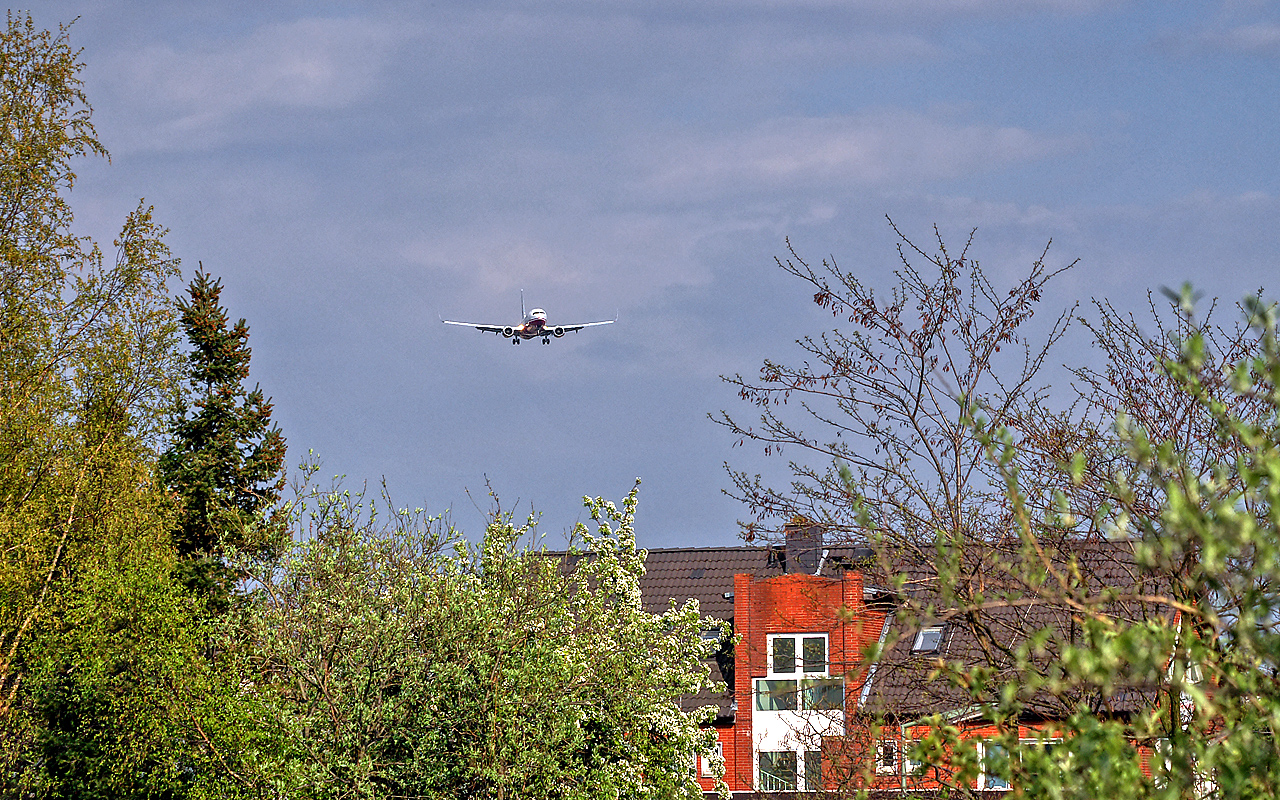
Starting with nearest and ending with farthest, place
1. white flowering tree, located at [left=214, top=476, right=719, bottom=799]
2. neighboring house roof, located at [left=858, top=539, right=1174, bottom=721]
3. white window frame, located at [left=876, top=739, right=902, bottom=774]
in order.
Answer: neighboring house roof, located at [left=858, top=539, right=1174, bottom=721], white window frame, located at [left=876, top=739, right=902, bottom=774], white flowering tree, located at [left=214, top=476, right=719, bottom=799]

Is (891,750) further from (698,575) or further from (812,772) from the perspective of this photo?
(698,575)

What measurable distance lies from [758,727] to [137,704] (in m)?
16.5

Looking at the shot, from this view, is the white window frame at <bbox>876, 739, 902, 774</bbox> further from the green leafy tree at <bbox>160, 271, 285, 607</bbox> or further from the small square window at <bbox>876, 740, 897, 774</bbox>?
the green leafy tree at <bbox>160, 271, 285, 607</bbox>

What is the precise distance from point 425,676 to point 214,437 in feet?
58.0

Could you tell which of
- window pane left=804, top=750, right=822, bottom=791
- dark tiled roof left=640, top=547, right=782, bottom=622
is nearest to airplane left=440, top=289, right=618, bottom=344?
dark tiled roof left=640, top=547, right=782, bottom=622

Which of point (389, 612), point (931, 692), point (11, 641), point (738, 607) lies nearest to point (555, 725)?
point (389, 612)

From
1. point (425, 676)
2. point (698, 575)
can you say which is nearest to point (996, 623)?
point (425, 676)

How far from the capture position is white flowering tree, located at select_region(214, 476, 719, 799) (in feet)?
61.0

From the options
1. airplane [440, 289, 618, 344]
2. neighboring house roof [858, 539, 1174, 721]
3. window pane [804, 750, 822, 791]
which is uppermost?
airplane [440, 289, 618, 344]

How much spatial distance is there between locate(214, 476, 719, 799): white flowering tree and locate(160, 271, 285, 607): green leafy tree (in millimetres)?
13583

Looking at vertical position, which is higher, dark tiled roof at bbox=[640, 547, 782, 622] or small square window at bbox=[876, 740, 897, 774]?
dark tiled roof at bbox=[640, 547, 782, 622]

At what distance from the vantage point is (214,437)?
1385 inches

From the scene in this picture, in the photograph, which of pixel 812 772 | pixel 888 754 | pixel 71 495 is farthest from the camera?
pixel 71 495

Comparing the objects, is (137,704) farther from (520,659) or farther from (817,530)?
(817,530)
